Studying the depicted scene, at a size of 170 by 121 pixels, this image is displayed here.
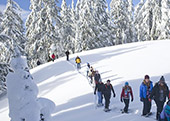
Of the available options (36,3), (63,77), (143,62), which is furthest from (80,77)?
(36,3)

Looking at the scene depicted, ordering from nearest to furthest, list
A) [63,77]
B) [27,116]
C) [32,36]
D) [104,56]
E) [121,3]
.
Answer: [27,116] → [63,77] → [104,56] → [32,36] → [121,3]

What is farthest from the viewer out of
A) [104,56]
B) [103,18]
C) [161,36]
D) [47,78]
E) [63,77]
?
[103,18]

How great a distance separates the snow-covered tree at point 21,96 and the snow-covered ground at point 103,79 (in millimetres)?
3724

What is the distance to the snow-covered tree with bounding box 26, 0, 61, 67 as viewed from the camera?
32.4 metres

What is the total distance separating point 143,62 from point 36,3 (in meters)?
21.2

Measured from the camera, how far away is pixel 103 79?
17.4 m

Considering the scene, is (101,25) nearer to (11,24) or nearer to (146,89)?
(11,24)

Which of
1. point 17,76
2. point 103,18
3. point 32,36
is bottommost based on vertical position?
point 17,76

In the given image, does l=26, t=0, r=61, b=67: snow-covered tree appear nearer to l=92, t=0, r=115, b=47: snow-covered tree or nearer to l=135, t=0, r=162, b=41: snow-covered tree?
l=92, t=0, r=115, b=47: snow-covered tree

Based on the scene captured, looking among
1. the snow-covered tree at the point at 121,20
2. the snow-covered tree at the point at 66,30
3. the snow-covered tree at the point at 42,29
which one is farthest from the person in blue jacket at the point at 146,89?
the snow-covered tree at the point at 66,30

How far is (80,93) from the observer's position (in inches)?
591

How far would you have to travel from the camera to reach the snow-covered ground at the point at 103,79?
1039cm

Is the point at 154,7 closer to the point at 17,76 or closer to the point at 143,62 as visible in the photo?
the point at 143,62

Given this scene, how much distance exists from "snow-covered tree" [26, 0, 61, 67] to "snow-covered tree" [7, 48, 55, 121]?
25.9 metres
